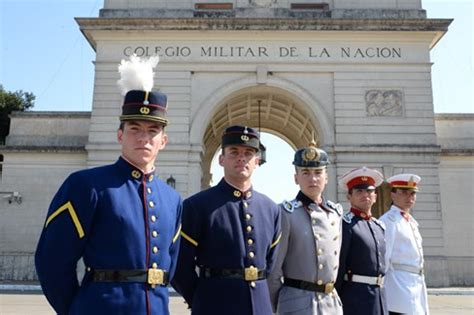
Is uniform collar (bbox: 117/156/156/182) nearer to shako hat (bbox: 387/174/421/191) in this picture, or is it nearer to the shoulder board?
the shoulder board

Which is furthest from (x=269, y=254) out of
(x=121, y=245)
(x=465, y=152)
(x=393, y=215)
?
(x=465, y=152)

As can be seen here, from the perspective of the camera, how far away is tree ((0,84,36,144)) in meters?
30.0

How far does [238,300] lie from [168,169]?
13.5 meters

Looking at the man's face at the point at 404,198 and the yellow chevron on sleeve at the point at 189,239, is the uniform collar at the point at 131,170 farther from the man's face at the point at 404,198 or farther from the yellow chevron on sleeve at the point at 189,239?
the man's face at the point at 404,198

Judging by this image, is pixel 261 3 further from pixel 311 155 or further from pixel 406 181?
pixel 311 155

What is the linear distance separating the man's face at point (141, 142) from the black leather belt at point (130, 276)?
66 centimetres

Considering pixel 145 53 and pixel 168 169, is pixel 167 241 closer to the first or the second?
pixel 168 169

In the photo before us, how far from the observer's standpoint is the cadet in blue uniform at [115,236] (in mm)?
2766

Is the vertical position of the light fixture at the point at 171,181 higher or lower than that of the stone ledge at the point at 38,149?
lower

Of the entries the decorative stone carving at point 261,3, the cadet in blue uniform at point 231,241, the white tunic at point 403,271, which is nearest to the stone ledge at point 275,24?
the decorative stone carving at point 261,3

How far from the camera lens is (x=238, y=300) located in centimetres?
345

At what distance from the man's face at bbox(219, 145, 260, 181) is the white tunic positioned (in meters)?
2.09

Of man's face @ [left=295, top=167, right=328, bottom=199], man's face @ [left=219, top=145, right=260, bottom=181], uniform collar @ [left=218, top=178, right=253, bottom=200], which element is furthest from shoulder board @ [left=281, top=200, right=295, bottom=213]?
man's face @ [left=219, top=145, right=260, bottom=181]

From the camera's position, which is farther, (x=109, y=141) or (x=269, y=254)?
(x=109, y=141)
